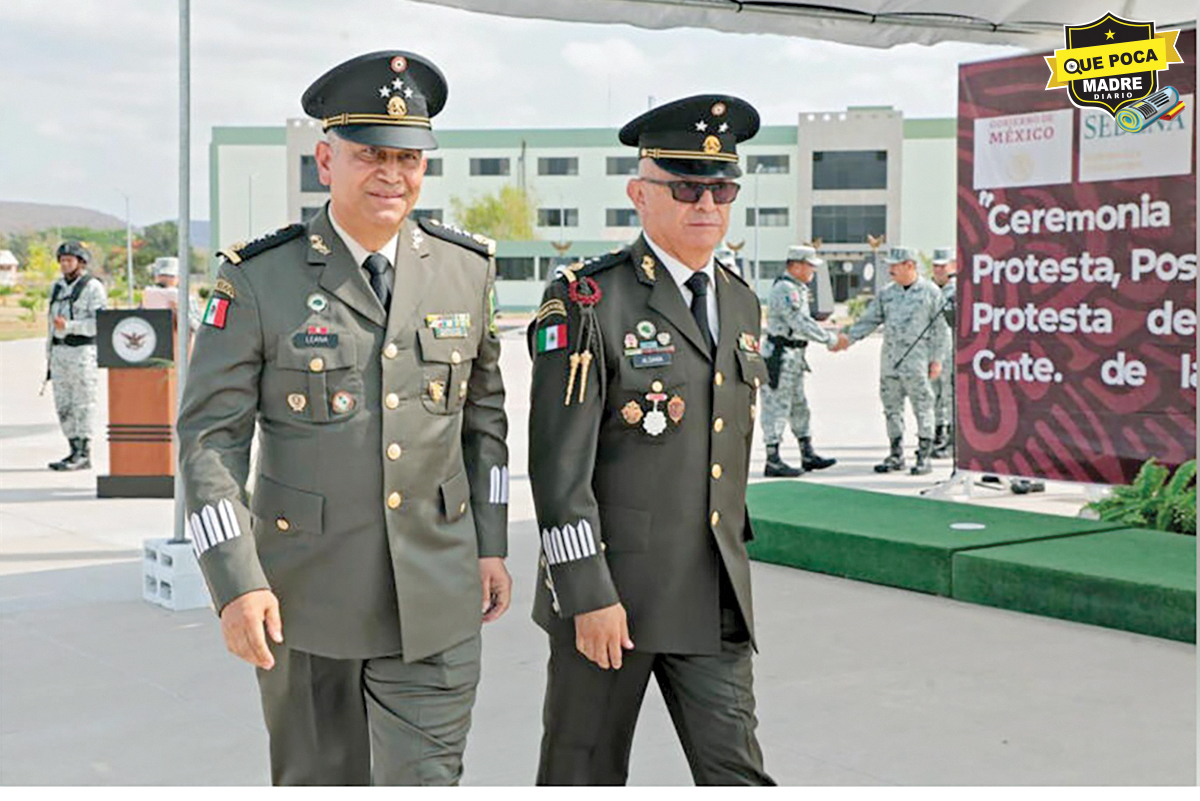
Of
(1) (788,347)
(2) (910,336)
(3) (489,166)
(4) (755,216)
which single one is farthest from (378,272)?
(3) (489,166)

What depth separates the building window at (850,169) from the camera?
6931 cm

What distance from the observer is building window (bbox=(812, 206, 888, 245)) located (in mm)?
69875

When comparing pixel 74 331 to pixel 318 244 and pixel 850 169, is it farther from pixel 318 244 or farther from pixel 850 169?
pixel 850 169

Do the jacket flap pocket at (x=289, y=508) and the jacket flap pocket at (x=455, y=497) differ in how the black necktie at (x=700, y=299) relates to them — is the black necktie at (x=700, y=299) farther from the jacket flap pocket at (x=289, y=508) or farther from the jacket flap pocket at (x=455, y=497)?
the jacket flap pocket at (x=289, y=508)

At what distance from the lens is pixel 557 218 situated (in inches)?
3009

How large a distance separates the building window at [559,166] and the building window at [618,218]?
296 centimetres

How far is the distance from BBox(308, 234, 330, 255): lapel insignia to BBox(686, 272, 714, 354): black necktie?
0.77 metres

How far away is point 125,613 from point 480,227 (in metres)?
67.0

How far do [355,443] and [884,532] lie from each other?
4.87m

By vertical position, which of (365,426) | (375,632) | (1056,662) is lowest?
(1056,662)

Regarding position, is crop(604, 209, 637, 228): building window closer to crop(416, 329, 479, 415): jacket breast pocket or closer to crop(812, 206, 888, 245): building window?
crop(812, 206, 888, 245): building window

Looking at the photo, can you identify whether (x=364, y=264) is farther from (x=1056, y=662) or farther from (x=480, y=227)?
(x=480, y=227)

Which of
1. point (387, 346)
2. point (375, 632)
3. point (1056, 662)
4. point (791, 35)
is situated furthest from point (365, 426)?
point (791, 35)

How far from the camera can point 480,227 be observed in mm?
73188
